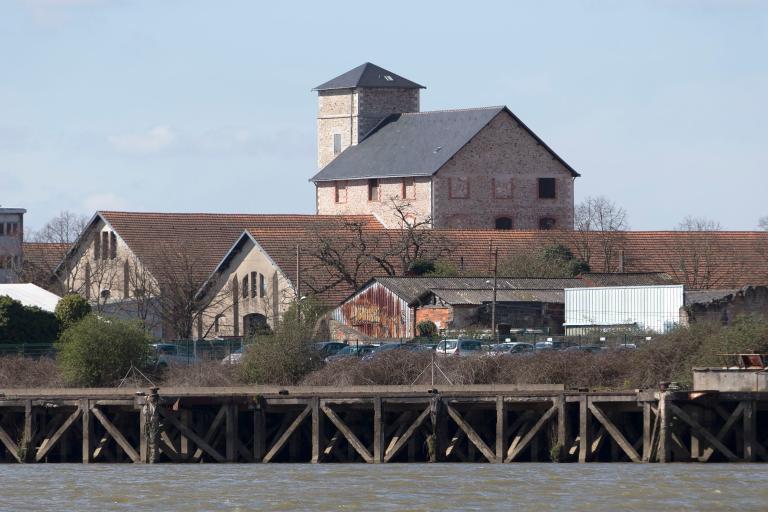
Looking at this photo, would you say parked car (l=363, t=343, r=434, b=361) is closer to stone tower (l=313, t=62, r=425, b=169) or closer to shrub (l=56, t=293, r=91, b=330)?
shrub (l=56, t=293, r=91, b=330)

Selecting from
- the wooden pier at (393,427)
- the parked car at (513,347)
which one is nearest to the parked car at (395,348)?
the parked car at (513,347)

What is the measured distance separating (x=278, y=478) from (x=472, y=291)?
31259 mm

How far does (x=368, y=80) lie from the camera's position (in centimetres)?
11606

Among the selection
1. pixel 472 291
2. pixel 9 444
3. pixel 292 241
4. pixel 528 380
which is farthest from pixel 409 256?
pixel 9 444

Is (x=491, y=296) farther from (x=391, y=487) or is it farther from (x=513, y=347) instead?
(x=391, y=487)

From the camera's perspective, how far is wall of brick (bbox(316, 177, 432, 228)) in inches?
4026

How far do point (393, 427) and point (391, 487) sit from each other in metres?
6.93

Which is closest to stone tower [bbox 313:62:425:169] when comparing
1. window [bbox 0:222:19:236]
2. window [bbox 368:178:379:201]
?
window [bbox 368:178:379:201]

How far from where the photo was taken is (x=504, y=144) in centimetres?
10394

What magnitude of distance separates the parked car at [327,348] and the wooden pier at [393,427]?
965 centimetres

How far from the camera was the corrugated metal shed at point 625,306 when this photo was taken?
67.4 meters

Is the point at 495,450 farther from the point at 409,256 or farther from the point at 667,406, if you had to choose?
the point at 409,256

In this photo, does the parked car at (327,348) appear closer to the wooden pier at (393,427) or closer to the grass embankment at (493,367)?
the grass embankment at (493,367)

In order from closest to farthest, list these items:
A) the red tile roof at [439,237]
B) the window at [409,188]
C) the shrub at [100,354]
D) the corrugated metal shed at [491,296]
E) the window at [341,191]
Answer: the shrub at [100,354] → the corrugated metal shed at [491,296] → the red tile roof at [439,237] → the window at [409,188] → the window at [341,191]
